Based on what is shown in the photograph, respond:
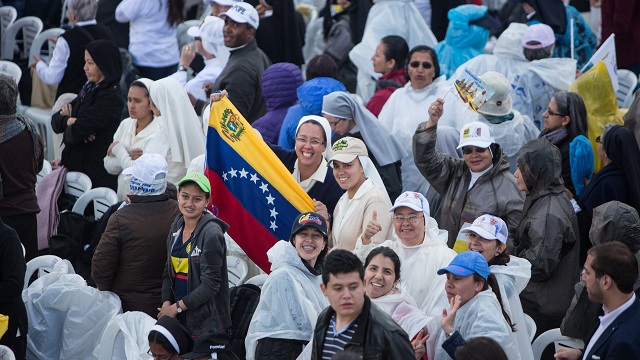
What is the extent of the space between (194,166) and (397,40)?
8.95 feet

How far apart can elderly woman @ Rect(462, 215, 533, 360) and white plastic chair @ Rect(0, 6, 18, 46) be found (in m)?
7.12

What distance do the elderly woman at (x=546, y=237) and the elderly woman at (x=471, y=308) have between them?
103 cm

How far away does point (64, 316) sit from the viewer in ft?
27.1

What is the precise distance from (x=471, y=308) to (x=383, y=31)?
585cm

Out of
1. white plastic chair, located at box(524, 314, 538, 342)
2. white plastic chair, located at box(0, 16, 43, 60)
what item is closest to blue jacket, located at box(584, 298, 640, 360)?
white plastic chair, located at box(524, 314, 538, 342)

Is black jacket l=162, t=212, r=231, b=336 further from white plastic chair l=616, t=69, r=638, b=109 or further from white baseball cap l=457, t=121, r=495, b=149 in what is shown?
white plastic chair l=616, t=69, r=638, b=109

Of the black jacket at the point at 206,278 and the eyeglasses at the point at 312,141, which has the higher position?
the eyeglasses at the point at 312,141

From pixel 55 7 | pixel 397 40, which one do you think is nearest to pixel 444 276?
pixel 397 40

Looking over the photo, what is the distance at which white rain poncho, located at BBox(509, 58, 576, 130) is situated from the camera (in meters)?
10.2

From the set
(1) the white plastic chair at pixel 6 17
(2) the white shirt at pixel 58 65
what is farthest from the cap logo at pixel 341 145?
(1) the white plastic chair at pixel 6 17

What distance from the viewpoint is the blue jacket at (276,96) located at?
30.9 feet

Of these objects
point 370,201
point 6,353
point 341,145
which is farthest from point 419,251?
point 6,353

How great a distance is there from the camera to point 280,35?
11781mm

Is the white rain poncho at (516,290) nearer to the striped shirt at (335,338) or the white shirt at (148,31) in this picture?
the striped shirt at (335,338)
